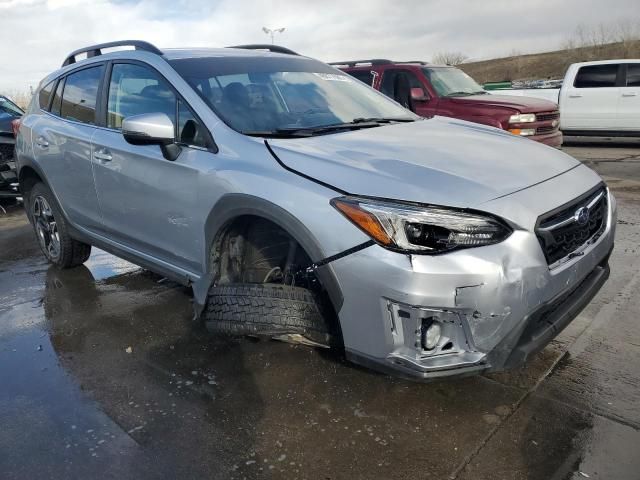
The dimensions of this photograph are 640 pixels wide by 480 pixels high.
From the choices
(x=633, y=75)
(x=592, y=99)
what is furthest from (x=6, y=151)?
(x=633, y=75)

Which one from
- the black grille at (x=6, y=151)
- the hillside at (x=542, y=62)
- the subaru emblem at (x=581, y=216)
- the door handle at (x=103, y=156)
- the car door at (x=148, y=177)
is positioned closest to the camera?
the subaru emblem at (x=581, y=216)

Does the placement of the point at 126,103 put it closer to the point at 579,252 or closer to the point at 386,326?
the point at 386,326

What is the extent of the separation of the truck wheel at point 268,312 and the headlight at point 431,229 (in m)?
0.58

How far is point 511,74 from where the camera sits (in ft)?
188

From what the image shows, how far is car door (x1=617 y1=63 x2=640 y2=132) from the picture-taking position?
38.4 feet

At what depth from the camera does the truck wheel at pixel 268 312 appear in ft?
8.98

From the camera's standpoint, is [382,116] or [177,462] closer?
Answer: [177,462]

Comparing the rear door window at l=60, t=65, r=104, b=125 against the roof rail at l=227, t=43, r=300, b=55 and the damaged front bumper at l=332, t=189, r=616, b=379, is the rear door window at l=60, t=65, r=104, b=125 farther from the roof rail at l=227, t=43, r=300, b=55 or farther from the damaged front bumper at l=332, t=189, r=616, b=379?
the damaged front bumper at l=332, t=189, r=616, b=379

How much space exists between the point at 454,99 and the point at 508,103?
82cm

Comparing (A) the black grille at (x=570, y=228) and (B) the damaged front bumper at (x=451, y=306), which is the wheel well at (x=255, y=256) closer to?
(B) the damaged front bumper at (x=451, y=306)

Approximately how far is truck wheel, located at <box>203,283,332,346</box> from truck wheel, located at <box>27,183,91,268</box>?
7.79ft

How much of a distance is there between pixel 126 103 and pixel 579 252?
290cm

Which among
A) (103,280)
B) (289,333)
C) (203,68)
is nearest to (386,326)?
(289,333)

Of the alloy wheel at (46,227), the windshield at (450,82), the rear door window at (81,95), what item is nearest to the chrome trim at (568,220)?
the rear door window at (81,95)
